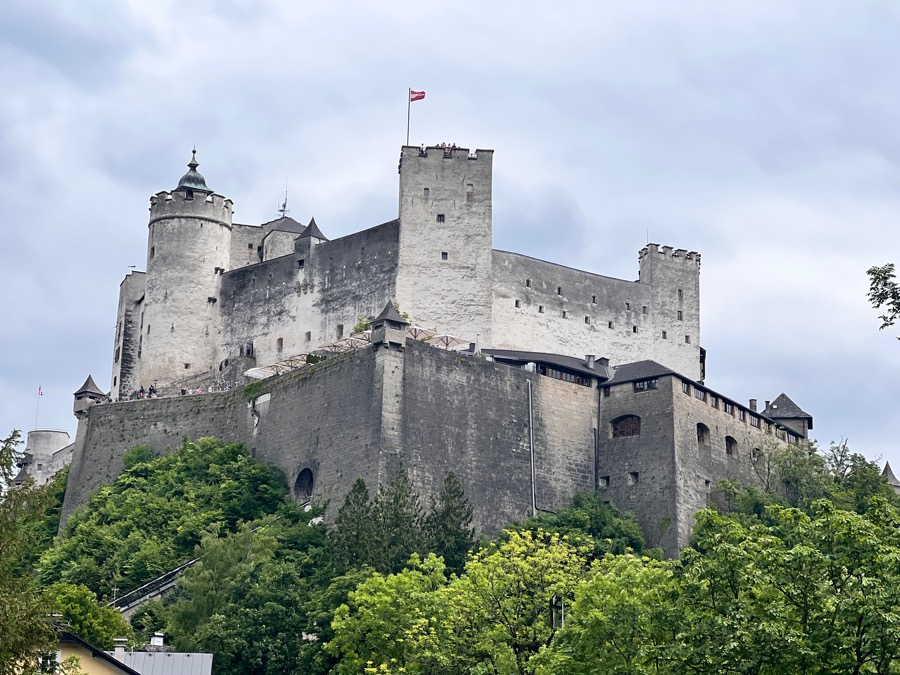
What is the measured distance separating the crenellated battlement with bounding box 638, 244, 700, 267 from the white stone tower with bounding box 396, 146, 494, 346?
1076cm

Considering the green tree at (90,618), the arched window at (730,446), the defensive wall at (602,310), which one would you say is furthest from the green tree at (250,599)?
the arched window at (730,446)

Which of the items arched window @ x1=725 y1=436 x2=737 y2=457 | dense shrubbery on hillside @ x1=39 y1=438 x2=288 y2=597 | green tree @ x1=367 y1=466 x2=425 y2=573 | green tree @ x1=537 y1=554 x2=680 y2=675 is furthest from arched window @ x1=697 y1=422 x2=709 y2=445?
green tree @ x1=537 y1=554 x2=680 y2=675

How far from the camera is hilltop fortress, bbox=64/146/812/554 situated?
70375 mm

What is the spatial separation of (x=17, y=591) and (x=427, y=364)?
42523 mm

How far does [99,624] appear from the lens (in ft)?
181

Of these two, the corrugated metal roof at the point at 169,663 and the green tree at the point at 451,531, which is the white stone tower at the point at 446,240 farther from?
the corrugated metal roof at the point at 169,663

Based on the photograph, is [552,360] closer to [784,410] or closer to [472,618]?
[784,410]

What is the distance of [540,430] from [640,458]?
4373 mm

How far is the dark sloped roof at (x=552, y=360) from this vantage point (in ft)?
248

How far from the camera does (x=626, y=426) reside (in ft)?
242

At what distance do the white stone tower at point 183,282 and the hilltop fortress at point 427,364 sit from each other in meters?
0.10

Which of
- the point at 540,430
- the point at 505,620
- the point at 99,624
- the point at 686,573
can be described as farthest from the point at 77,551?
the point at 686,573

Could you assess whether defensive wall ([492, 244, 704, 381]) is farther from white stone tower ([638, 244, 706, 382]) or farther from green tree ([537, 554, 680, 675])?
green tree ([537, 554, 680, 675])

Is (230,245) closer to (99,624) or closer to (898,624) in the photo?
(99,624)
